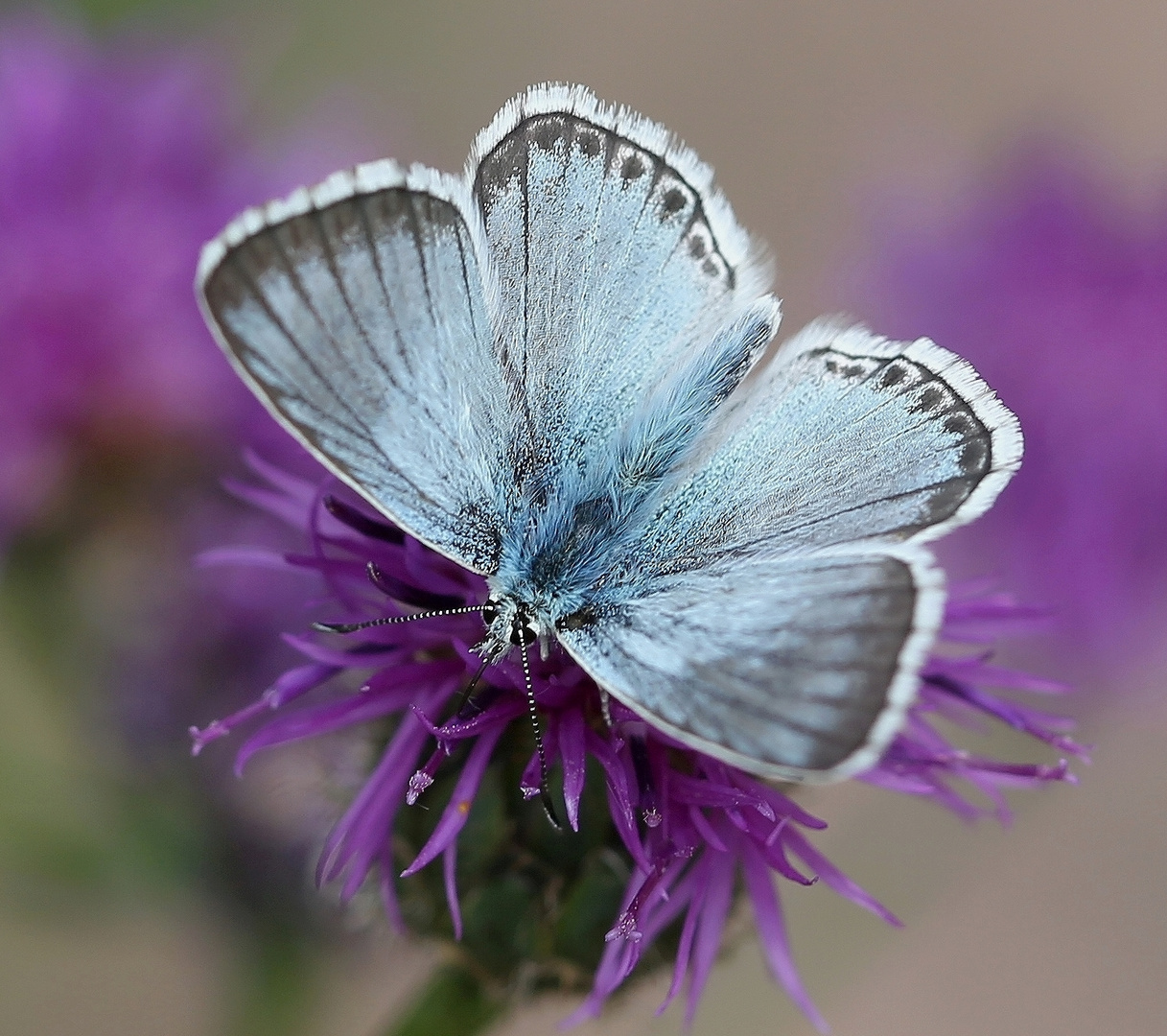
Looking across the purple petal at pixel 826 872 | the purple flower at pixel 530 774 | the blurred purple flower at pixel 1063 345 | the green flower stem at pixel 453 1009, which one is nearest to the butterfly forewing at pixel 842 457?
the purple flower at pixel 530 774

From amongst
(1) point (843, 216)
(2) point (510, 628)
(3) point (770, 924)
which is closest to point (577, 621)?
(2) point (510, 628)

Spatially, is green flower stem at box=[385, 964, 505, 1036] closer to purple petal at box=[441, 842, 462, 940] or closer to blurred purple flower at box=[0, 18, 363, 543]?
purple petal at box=[441, 842, 462, 940]

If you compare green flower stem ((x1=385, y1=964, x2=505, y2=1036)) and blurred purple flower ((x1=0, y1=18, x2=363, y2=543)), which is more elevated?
blurred purple flower ((x1=0, y1=18, x2=363, y2=543))

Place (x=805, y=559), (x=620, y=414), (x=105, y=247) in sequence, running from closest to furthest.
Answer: (x=805, y=559) < (x=620, y=414) < (x=105, y=247)

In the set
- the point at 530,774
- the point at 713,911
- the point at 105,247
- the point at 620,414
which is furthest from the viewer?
the point at 105,247

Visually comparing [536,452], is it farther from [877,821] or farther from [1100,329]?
[1100,329]

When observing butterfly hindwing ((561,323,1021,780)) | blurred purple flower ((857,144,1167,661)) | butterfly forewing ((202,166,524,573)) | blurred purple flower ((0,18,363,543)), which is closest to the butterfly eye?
butterfly hindwing ((561,323,1021,780))

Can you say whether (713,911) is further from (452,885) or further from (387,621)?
(387,621)
